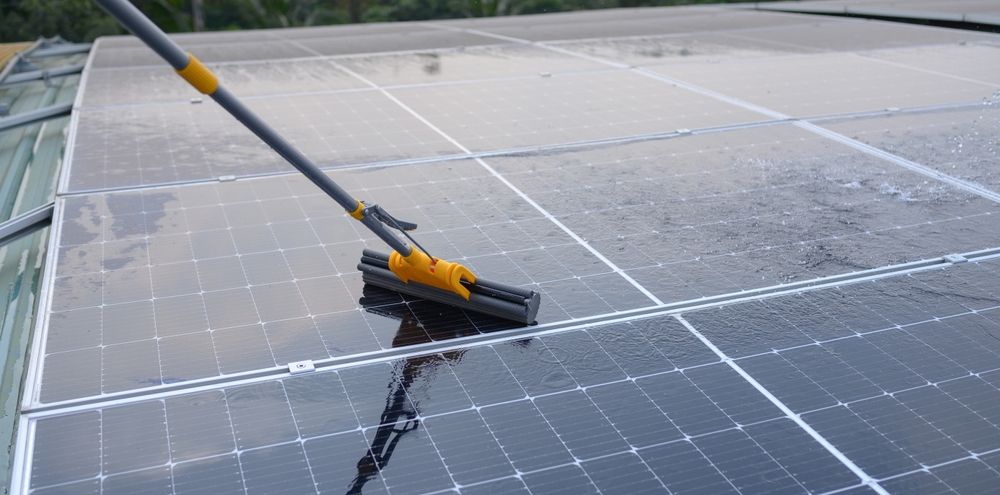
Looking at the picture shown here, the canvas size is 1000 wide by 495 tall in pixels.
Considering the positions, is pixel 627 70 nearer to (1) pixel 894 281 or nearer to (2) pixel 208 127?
(2) pixel 208 127

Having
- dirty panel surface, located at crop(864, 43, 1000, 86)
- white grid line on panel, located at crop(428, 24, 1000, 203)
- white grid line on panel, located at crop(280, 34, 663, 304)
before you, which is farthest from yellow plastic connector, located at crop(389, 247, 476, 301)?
dirty panel surface, located at crop(864, 43, 1000, 86)

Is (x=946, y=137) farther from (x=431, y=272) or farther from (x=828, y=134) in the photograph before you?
(x=431, y=272)

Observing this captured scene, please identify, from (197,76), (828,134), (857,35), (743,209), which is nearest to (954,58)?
(857,35)

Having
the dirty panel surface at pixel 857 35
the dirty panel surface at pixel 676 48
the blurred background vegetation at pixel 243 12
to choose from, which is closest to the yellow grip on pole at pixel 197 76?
the dirty panel surface at pixel 676 48

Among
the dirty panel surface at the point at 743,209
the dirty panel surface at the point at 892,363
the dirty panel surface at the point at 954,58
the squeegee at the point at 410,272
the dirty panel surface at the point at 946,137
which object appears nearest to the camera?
the dirty panel surface at the point at 892,363

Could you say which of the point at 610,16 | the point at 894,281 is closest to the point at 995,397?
the point at 894,281

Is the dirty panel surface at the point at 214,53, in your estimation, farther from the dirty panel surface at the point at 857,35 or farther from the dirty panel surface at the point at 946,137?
the dirty panel surface at the point at 946,137
